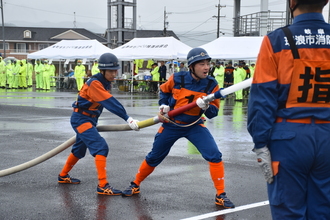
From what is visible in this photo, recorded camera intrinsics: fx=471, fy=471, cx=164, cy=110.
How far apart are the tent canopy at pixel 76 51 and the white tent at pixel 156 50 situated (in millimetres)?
2572

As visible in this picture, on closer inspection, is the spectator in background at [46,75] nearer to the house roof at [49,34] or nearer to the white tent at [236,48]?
the white tent at [236,48]

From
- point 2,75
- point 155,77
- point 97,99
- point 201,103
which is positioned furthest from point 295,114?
point 2,75

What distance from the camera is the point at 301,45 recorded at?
3152mm

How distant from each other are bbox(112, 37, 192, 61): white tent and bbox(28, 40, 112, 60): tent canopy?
2572 millimetres

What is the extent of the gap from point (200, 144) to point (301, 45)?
8.84 ft

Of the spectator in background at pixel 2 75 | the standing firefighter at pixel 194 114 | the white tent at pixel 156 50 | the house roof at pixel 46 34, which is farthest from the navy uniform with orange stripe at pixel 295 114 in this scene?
the house roof at pixel 46 34

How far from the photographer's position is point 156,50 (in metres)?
26.2

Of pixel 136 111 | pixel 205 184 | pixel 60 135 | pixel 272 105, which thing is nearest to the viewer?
pixel 272 105

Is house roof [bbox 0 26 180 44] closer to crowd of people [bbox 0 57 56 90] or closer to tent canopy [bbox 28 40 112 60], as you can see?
crowd of people [bbox 0 57 56 90]

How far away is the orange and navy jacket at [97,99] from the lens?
590 cm

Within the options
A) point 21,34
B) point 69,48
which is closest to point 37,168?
point 69,48

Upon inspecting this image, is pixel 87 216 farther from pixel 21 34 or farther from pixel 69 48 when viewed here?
pixel 21 34

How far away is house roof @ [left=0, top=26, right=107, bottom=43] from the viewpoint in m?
83.9

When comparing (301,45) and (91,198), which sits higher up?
(301,45)
